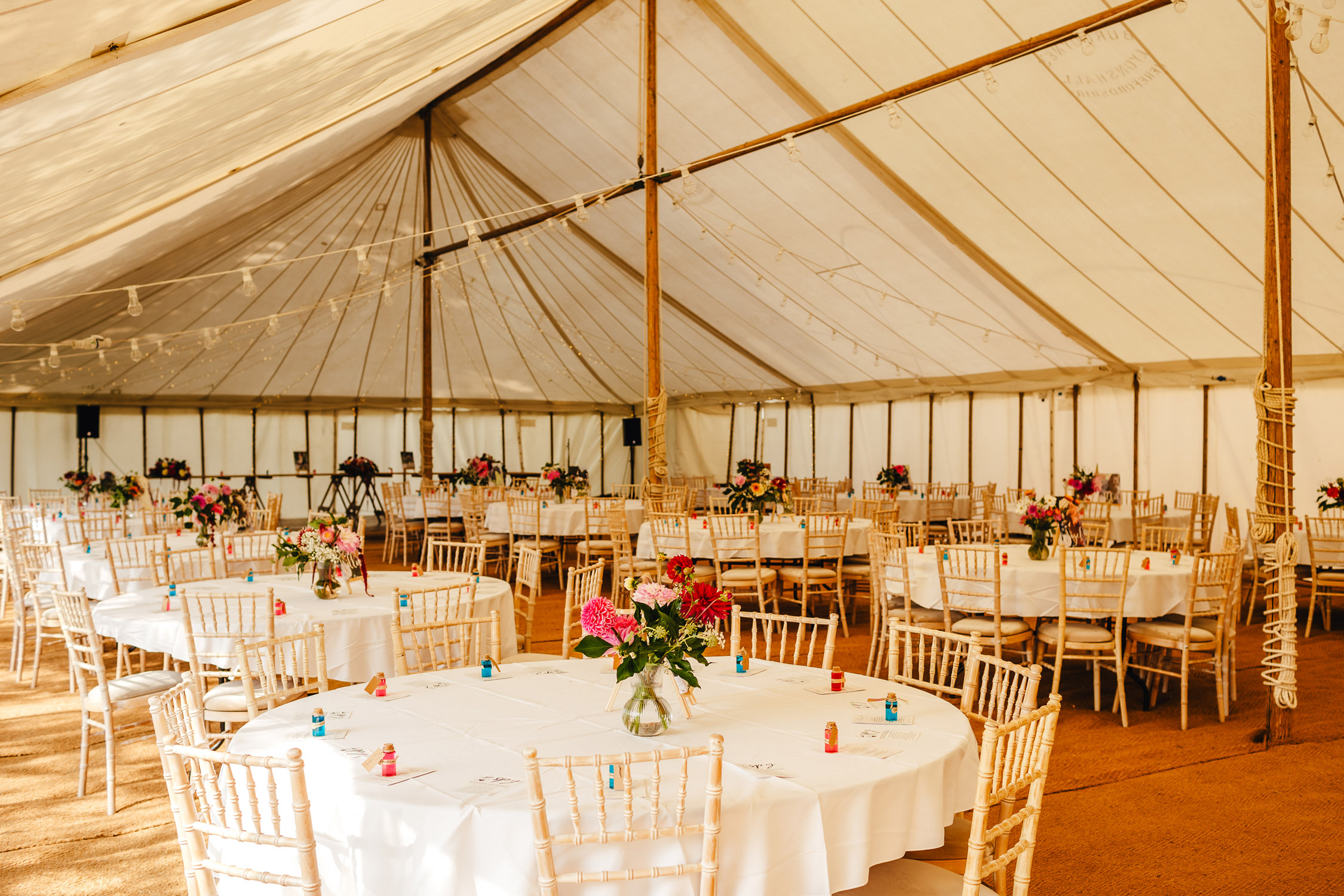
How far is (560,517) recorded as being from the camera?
1028cm

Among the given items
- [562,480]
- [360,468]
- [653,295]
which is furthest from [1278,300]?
[360,468]

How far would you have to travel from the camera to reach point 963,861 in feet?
8.95

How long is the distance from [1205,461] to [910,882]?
10400 millimetres

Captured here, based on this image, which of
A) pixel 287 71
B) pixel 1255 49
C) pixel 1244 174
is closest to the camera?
pixel 287 71

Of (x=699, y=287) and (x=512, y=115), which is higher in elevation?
(x=512, y=115)

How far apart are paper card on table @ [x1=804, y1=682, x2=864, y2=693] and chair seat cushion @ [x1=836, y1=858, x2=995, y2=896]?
2.27 ft

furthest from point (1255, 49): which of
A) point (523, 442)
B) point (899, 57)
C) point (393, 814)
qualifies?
point (523, 442)

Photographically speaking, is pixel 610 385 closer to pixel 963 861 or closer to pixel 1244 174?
pixel 1244 174

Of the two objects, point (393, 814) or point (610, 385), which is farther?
point (610, 385)

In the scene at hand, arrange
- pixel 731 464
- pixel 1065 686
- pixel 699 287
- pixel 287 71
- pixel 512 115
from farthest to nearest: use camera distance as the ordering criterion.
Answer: pixel 731 464, pixel 699 287, pixel 512 115, pixel 1065 686, pixel 287 71

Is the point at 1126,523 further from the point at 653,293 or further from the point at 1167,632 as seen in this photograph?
the point at 653,293

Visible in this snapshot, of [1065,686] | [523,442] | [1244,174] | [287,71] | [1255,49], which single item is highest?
[1255,49]

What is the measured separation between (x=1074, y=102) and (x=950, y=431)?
24.5 feet

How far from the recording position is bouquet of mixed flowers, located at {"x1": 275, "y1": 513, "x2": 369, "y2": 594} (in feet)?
16.5
